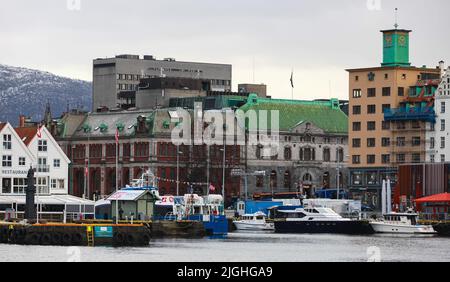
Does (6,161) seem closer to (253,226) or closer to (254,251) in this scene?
(253,226)

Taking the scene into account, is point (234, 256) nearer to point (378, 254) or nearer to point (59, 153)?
point (378, 254)

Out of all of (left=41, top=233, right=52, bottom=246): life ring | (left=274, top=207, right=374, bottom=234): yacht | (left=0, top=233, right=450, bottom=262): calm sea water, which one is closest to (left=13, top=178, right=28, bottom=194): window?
(left=274, top=207, right=374, bottom=234): yacht

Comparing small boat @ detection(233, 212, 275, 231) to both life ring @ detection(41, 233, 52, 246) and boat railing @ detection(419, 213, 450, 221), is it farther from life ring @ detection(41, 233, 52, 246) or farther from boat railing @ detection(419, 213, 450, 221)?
life ring @ detection(41, 233, 52, 246)

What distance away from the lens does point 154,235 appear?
495ft

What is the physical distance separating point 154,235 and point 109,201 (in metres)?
10.5

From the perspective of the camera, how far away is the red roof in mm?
186125

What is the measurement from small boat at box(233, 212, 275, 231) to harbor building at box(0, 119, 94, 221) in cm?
2137

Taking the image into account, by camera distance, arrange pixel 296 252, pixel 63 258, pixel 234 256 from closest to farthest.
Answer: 1. pixel 63 258
2. pixel 234 256
3. pixel 296 252

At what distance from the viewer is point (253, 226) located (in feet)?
599

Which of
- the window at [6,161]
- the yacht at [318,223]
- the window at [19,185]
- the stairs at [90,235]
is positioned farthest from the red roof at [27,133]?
the stairs at [90,235]

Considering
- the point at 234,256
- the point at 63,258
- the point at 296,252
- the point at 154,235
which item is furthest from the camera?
the point at 154,235

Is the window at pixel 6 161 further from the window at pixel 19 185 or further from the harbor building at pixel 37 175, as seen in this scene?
the window at pixel 19 185

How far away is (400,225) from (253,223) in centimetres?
2086
